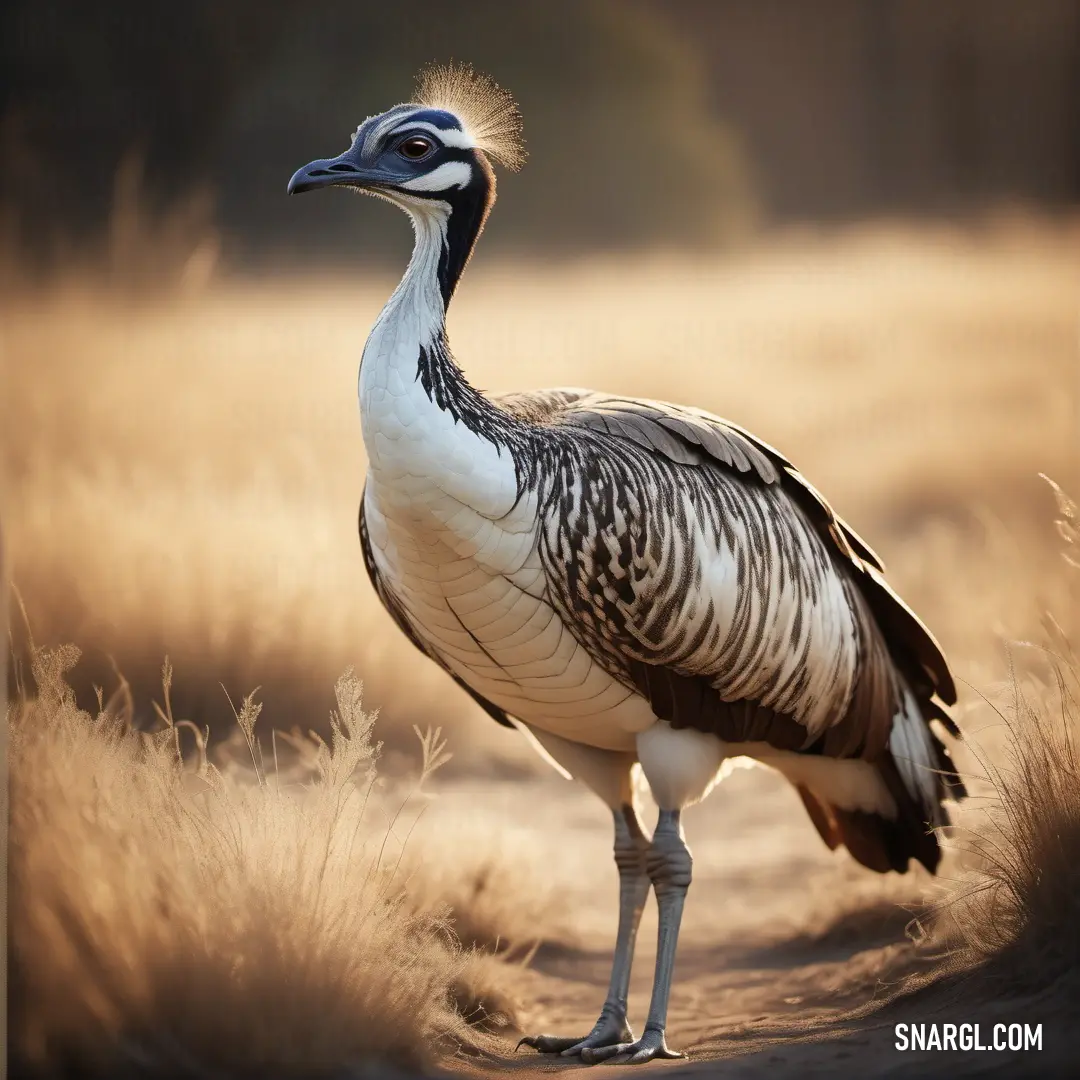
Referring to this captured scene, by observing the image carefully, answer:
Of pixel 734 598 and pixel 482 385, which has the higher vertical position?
pixel 482 385

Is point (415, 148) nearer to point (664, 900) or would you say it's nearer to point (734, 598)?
point (734, 598)

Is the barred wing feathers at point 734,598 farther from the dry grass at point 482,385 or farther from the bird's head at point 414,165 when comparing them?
the dry grass at point 482,385

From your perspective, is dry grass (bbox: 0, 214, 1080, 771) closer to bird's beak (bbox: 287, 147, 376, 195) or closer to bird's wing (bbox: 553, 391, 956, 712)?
bird's wing (bbox: 553, 391, 956, 712)

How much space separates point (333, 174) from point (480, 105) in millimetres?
481

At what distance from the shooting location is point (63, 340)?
538 cm

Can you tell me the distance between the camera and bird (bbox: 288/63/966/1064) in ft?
11.7

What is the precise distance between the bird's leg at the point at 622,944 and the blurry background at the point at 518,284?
171 centimetres

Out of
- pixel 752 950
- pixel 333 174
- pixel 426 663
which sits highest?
pixel 333 174

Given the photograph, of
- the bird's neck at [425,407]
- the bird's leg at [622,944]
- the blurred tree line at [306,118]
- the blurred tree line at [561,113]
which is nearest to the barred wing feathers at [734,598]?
the bird's neck at [425,407]

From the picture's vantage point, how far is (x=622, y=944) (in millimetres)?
4199

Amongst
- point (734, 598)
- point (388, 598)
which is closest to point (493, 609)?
point (388, 598)

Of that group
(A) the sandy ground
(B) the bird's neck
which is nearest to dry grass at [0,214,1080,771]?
(A) the sandy ground

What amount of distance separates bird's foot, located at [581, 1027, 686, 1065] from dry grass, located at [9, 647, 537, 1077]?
13.0 inches

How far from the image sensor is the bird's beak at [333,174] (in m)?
3.59
